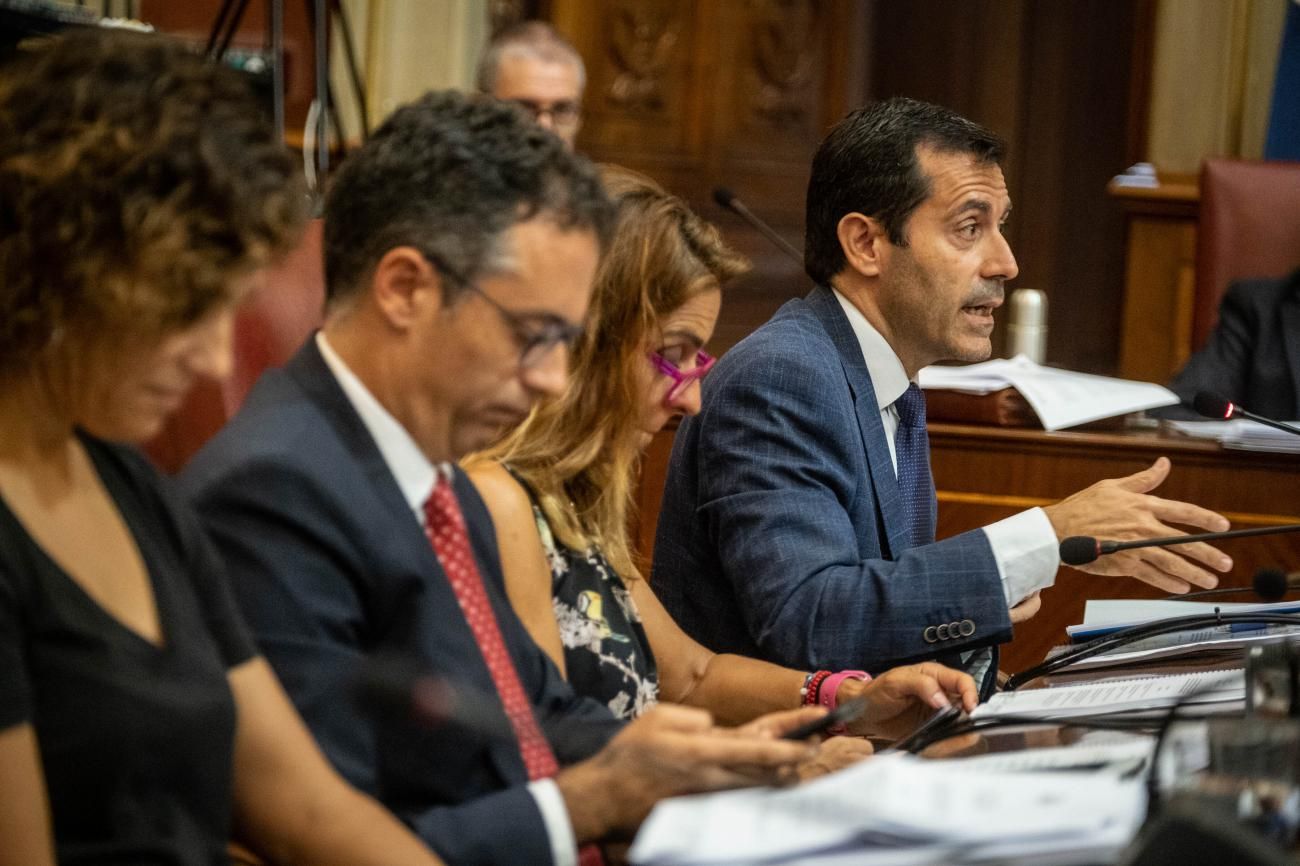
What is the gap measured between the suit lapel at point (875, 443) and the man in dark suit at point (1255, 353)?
141 centimetres

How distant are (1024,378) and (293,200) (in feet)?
6.80

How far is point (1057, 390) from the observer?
297 cm

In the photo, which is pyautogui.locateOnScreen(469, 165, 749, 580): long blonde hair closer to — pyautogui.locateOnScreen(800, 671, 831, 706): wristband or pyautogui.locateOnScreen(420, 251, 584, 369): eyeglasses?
pyautogui.locateOnScreen(800, 671, 831, 706): wristband

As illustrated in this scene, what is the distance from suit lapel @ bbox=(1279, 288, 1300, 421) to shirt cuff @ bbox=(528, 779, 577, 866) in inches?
97.5

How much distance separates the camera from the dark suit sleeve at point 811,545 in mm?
1962

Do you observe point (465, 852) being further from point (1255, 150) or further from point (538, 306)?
point (1255, 150)

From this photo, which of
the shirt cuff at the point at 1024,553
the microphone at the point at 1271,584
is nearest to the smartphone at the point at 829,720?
the microphone at the point at 1271,584

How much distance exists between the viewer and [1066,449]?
2.83 m

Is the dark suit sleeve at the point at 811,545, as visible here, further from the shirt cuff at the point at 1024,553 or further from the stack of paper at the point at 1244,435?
the stack of paper at the point at 1244,435

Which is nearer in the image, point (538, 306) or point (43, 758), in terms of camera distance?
point (43, 758)

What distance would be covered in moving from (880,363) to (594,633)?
2.24 feet

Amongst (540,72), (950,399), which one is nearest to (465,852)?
(950,399)

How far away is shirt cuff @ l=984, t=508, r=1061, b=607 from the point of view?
1.96 m

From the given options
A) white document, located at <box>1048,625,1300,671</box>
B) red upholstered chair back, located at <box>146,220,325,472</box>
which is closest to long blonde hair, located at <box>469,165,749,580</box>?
red upholstered chair back, located at <box>146,220,325,472</box>
